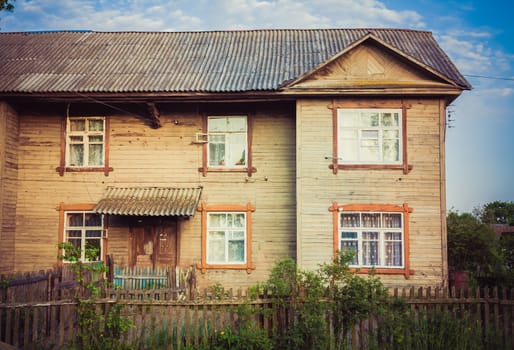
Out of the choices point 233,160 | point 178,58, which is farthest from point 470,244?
point 178,58

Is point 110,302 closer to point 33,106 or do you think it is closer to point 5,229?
point 5,229

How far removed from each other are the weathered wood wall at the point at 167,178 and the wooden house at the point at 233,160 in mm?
42

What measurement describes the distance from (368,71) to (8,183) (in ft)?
38.0

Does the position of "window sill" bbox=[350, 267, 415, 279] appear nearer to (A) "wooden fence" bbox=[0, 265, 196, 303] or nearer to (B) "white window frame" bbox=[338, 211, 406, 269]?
(B) "white window frame" bbox=[338, 211, 406, 269]

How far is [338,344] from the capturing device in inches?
303

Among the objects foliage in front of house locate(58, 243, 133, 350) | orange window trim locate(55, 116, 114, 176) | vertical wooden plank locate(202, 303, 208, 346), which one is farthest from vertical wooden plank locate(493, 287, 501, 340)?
orange window trim locate(55, 116, 114, 176)

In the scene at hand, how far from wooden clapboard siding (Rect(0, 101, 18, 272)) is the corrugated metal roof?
1.11 m

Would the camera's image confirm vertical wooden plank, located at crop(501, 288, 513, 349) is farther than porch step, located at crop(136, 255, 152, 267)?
No

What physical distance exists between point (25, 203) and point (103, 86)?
4597 millimetres

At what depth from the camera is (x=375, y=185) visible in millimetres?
13609

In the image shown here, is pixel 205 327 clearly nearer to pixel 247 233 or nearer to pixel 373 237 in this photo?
pixel 247 233

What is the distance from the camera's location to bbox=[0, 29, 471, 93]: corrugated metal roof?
14.1m

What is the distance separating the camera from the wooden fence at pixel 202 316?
25.6 feet

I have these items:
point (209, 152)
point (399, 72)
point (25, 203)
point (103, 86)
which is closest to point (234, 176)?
point (209, 152)
